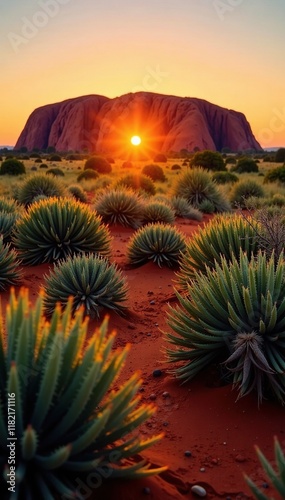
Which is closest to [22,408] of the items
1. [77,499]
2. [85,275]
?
[77,499]

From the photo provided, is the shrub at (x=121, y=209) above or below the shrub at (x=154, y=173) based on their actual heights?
below

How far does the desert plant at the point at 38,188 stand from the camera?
15.4 m

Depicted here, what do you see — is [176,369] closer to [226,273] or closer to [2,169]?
[226,273]

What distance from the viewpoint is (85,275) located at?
638cm

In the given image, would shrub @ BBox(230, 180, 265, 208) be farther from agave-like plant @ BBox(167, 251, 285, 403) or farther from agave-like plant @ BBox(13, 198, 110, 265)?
agave-like plant @ BBox(167, 251, 285, 403)

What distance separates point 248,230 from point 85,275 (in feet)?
7.42

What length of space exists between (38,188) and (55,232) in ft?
23.7

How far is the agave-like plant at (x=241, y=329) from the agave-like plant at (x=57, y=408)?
4.94 feet

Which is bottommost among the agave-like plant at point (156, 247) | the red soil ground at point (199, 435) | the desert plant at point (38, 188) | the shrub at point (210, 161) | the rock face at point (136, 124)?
the red soil ground at point (199, 435)

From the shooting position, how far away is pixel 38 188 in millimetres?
15539

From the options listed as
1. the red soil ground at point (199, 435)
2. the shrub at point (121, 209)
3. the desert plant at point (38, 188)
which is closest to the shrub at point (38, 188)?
the desert plant at point (38, 188)

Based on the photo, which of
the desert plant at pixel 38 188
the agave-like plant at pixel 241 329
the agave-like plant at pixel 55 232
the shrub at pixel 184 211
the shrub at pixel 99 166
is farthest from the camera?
the shrub at pixel 99 166

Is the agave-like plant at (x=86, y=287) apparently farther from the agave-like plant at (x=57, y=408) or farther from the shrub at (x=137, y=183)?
the shrub at (x=137, y=183)

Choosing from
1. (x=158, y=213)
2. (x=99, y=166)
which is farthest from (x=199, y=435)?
(x=99, y=166)
